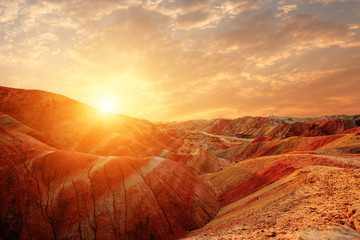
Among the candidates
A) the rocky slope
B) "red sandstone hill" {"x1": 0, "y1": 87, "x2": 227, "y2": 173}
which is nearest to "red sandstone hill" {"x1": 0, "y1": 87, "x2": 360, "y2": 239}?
the rocky slope

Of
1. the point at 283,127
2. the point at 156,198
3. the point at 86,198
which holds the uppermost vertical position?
the point at 283,127

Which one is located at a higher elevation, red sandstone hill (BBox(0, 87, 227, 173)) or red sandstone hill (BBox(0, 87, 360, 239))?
red sandstone hill (BBox(0, 87, 227, 173))

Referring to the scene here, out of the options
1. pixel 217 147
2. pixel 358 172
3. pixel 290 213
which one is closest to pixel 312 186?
pixel 358 172

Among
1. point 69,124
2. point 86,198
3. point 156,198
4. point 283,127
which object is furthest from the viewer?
point 283,127

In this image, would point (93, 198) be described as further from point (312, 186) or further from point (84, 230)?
point (312, 186)

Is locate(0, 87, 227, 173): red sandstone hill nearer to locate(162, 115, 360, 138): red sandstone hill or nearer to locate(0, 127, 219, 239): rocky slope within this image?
locate(0, 127, 219, 239): rocky slope

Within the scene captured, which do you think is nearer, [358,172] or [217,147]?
[358,172]

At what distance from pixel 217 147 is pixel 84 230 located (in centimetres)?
8730

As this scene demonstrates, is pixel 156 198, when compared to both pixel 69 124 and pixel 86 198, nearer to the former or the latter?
pixel 86 198

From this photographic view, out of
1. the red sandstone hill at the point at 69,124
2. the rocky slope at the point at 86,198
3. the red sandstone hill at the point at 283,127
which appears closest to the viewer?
the rocky slope at the point at 86,198

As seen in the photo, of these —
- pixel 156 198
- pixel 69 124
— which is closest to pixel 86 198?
pixel 156 198

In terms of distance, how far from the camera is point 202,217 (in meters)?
20.2

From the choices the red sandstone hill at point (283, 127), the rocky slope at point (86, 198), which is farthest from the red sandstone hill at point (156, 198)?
the red sandstone hill at point (283, 127)

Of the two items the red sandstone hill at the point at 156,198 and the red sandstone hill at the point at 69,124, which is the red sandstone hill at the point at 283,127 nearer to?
the red sandstone hill at the point at 69,124
